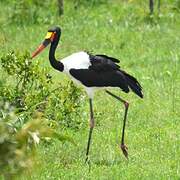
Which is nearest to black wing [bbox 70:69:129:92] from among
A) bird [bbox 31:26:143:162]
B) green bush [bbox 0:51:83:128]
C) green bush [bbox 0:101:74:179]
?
bird [bbox 31:26:143:162]

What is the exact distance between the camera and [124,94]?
10461mm

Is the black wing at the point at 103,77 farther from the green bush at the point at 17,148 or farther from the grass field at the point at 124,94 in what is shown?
the green bush at the point at 17,148

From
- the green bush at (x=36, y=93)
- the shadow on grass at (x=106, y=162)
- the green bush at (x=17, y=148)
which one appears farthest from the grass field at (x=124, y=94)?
the green bush at (x=17, y=148)

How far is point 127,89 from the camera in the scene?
745 cm

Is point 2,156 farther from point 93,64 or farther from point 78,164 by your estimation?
point 93,64

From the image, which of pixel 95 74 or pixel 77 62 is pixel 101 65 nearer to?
pixel 95 74

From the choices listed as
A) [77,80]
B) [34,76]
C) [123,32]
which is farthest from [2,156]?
[123,32]

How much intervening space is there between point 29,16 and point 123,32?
2.03m

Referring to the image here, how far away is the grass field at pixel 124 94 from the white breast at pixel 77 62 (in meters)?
0.83

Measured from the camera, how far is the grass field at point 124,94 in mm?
7004

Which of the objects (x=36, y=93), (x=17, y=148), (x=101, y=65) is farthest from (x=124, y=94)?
(x=17, y=148)

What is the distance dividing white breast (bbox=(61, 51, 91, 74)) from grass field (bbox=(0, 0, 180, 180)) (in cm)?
83

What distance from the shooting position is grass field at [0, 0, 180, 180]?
276 inches

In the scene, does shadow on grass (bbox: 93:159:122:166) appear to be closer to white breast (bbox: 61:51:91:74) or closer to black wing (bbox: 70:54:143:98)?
black wing (bbox: 70:54:143:98)
